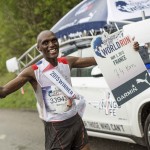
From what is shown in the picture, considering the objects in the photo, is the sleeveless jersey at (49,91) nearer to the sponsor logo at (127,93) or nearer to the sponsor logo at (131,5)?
the sponsor logo at (127,93)

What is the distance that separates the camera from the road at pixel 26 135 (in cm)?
731

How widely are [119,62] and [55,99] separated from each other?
78 cm

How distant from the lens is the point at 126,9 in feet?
26.6

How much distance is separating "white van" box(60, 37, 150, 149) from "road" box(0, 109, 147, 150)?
556 mm

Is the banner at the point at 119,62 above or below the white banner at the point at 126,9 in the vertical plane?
above

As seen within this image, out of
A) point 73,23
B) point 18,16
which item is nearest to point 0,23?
point 18,16

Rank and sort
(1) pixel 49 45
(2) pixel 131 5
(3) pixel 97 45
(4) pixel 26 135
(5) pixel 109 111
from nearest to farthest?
(1) pixel 49 45
(3) pixel 97 45
(5) pixel 109 111
(2) pixel 131 5
(4) pixel 26 135

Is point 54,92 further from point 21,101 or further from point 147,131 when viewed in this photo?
point 21,101

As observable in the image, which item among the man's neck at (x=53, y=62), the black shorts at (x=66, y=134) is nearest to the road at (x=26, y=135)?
the black shorts at (x=66, y=134)

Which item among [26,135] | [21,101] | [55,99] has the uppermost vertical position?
[55,99]

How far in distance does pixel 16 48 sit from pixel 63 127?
1485 cm

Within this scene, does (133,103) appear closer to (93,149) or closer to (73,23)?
(93,149)

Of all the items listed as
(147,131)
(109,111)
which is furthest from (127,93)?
(109,111)

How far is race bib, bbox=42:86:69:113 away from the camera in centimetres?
411
